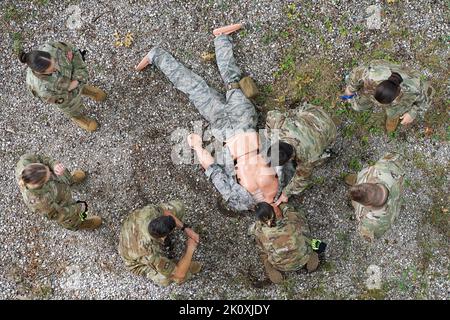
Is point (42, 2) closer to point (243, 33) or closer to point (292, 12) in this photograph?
point (243, 33)

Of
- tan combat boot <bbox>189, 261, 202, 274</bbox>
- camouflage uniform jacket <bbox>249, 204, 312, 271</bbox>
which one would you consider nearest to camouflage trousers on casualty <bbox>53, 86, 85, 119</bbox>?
tan combat boot <bbox>189, 261, 202, 274</bbox>

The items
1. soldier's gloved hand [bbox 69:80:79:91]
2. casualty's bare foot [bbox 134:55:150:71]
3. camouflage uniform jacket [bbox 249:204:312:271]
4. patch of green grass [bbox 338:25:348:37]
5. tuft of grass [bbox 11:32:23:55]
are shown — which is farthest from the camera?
tuft of grass [bbox 11:32:23:55]

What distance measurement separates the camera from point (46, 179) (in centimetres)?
756

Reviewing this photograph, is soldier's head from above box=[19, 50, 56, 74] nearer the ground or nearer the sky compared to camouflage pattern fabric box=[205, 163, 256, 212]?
nearer the sky

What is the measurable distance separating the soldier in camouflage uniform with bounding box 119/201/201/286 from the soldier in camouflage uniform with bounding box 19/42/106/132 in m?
2.34

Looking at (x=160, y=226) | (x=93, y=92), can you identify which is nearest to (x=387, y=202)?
(x=160, y=226)

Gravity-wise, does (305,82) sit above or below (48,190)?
above

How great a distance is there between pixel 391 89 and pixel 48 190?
18.4ft

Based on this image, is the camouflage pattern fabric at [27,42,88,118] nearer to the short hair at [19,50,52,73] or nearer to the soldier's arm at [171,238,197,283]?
the short hair at [19,50,52,73]

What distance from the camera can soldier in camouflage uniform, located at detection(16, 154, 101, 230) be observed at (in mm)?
7440

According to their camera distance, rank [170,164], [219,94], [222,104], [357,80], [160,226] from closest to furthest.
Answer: [160,226]
[357,80]
[222,104]
[219,94]
[170,164]

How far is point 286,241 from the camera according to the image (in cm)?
764
